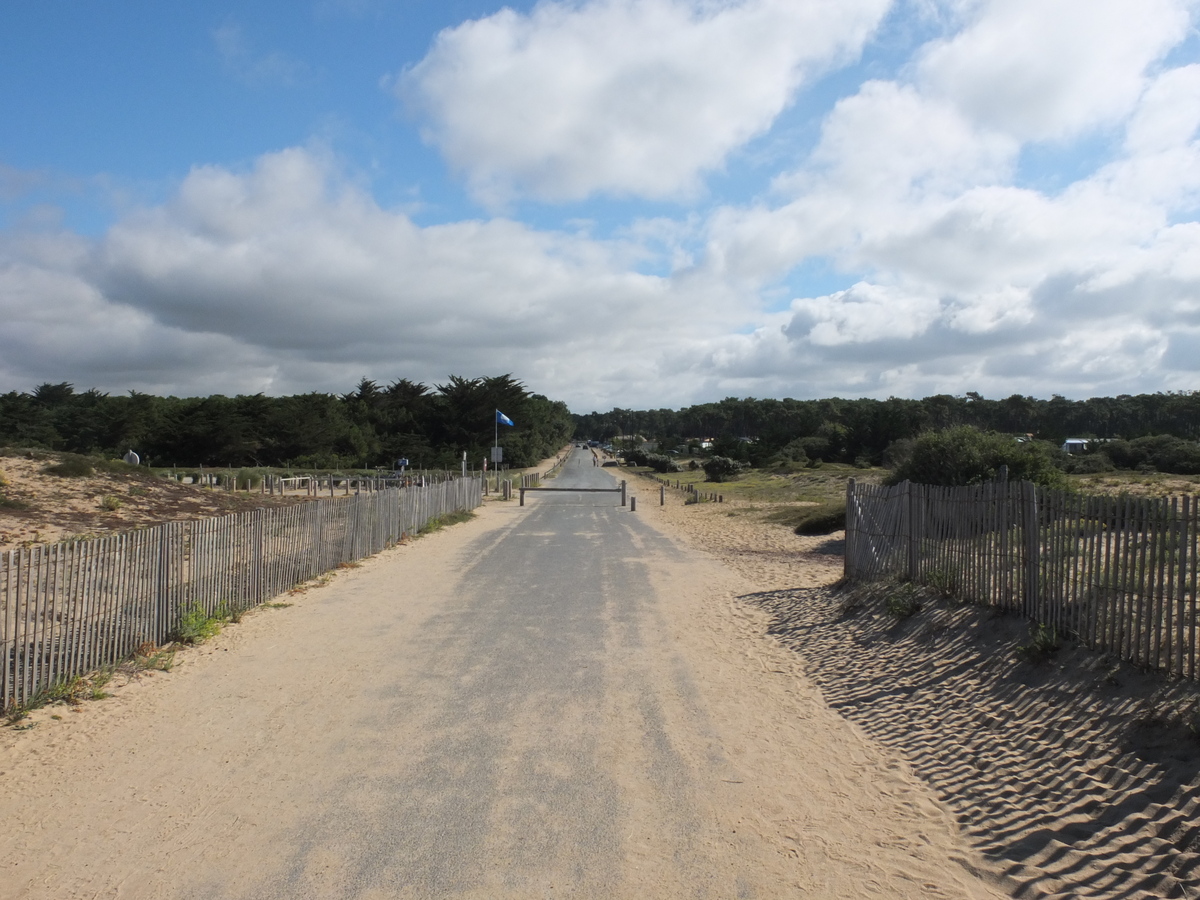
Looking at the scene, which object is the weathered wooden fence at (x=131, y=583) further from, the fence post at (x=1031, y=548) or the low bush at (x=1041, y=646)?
the fence post at (x=1031, y=548)

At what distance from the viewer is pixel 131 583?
8.49 meters

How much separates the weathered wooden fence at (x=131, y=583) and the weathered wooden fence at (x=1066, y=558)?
869 cm

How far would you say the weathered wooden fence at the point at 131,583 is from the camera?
22.2ft

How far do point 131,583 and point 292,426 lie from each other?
75314 mm

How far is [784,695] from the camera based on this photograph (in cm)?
786

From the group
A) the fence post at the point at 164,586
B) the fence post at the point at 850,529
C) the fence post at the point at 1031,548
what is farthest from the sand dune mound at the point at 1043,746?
the fence post at the point at 164,586

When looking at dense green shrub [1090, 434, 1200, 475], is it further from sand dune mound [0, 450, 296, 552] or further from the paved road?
sand dune mound [0, 450, 296, 552]

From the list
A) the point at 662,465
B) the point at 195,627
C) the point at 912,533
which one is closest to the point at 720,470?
the point at 662,465

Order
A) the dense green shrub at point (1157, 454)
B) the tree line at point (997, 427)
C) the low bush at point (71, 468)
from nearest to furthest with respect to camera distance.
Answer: the low bush at point (71, 468) → the dense green shrub at point (1157, 454) → the tree line at point (997, 427)

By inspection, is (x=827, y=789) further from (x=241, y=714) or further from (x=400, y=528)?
(x=400, y=528)

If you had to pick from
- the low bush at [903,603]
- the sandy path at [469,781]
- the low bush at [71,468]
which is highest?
the low bush at [71,468]

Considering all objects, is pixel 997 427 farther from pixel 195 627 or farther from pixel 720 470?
pixel 195 627

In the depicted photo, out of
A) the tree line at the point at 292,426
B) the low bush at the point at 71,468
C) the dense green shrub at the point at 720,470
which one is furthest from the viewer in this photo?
the tree line at the point at 292,426

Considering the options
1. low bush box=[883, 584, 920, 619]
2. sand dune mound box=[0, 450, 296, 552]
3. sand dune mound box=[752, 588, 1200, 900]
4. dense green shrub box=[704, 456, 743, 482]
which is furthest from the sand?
dense green shrub box=[704, 456, 743, 482]
